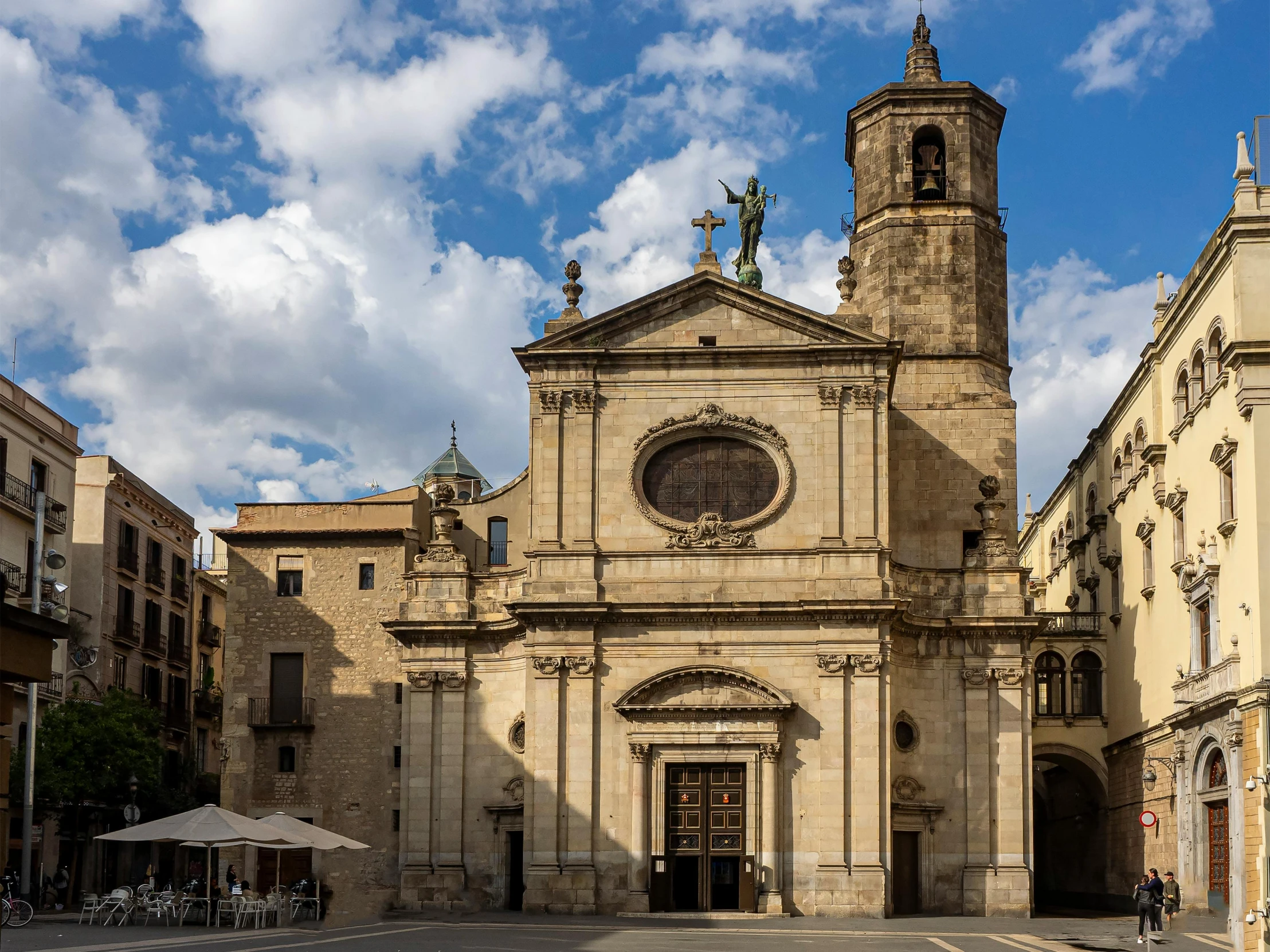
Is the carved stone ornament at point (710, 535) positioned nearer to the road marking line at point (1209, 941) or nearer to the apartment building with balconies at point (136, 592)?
the road marking line at point (1209, 941)

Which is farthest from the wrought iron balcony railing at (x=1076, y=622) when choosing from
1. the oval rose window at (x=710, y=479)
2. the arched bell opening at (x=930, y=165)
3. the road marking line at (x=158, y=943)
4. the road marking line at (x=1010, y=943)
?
the road marking line at (x=158, y=943)

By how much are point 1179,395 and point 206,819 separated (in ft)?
78.4

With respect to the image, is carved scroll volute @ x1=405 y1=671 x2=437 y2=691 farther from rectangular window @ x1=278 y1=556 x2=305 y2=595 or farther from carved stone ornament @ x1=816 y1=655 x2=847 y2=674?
carved stone ornament @ x1=816 y1=655 x2=847 y2=674

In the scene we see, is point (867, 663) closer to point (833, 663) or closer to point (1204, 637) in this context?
point (833, 663)

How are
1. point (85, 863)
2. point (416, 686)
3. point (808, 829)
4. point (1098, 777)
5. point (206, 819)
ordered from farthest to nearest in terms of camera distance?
point (85, 863) < point (1098, 777) < point (416, 686) < point (808, 829) < point (206, 819)

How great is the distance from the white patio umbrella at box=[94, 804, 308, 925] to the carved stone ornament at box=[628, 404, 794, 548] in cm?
1170

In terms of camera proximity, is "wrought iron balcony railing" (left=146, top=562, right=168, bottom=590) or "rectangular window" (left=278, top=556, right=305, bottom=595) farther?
"wrought iron balcony railing" (left=146, top=562, right=168, bottom=590)

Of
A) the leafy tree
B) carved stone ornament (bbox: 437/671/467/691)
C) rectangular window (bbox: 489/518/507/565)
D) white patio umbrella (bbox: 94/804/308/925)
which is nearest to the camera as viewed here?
white patio umbrella (bbox: 94/804/308/925)

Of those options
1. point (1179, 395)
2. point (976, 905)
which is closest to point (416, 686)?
point (976, 905)

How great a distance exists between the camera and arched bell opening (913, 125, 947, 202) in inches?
1848

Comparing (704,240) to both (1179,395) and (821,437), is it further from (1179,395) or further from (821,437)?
(1179,395)

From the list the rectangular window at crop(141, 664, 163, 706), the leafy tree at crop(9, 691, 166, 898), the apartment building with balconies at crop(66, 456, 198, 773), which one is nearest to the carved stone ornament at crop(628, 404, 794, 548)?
the leafy tree at crop(9, 691, 166, 898)

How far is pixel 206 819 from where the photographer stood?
3347 centimetres

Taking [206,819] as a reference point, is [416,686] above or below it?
above
